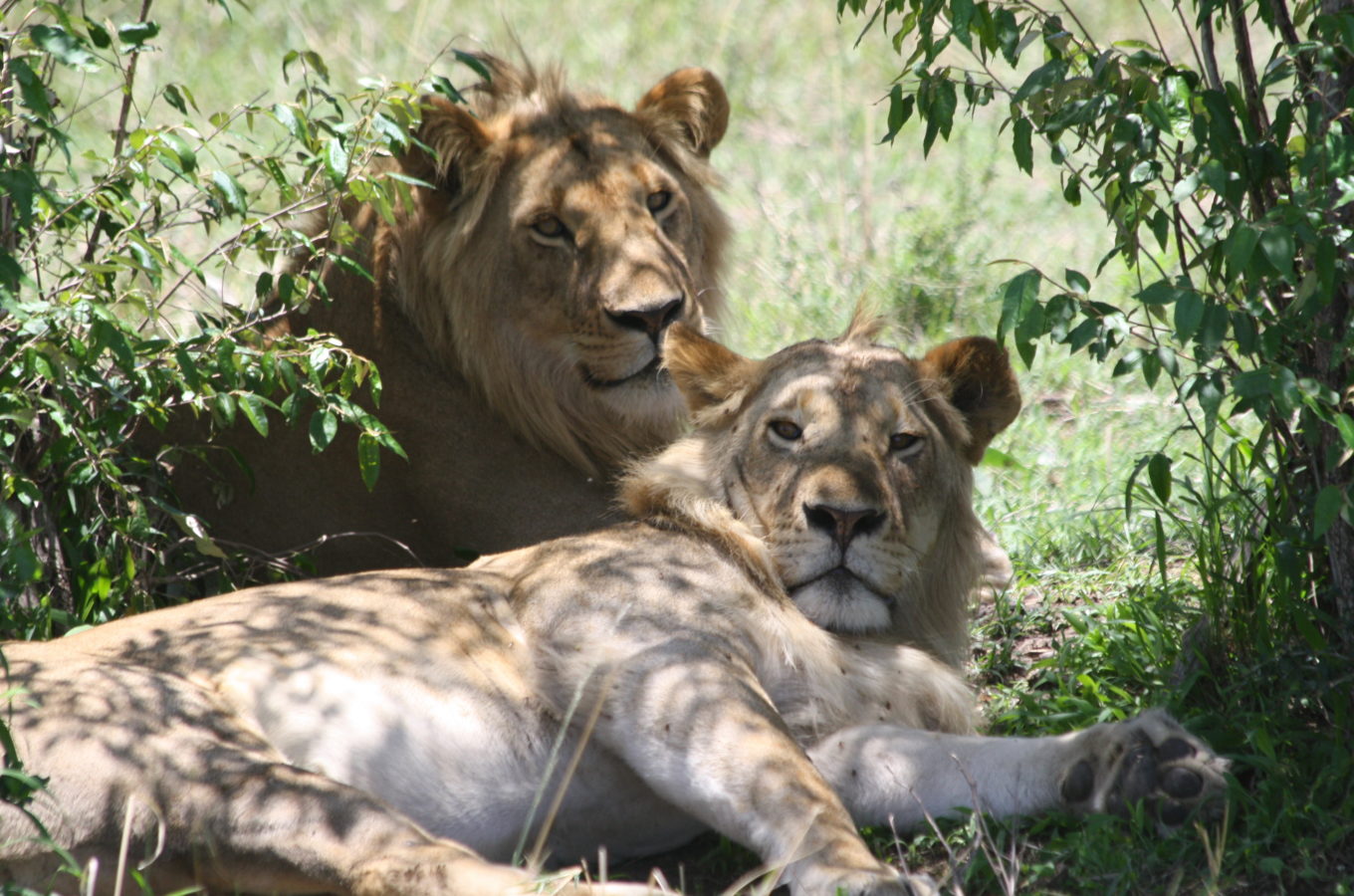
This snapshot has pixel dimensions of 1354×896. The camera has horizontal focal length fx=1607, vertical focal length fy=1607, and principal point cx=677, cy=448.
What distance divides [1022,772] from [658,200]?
2.34m

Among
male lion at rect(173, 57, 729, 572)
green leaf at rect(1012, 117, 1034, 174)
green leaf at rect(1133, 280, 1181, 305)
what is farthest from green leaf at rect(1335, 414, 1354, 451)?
male lion at rect(173, 57, 729, 572)

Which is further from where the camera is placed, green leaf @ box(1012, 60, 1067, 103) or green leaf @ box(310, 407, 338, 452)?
green leaf @ box(310, 407, 338, 452)

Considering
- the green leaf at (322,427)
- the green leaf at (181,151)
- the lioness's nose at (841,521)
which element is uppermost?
the green leaf at (181,151)

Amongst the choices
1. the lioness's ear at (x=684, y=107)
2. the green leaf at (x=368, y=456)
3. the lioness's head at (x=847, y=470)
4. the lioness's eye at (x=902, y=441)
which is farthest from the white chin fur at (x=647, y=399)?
the lioness's eye at (x=902, y=441)

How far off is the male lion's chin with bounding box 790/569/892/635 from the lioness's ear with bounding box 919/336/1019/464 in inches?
20.9

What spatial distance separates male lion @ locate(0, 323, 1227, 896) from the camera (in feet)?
9.18

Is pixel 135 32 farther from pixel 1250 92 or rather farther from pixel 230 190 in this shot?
pixel 1250 92

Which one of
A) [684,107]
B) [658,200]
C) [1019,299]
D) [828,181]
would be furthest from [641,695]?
[828,181]

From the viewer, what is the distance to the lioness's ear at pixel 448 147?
15.4 ft

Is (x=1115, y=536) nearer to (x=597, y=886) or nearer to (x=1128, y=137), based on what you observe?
(x=1128, y=137)

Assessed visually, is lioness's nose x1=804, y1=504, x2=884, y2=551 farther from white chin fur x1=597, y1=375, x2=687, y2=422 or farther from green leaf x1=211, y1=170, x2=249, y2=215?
green leaf x1=211, y1=170, x2=249, y2=215

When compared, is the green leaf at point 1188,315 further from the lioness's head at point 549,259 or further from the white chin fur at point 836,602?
the lioness's head at point 549,259

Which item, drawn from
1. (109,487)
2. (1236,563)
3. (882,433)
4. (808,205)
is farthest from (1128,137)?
(808,205)

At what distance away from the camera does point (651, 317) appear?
15.2ft
